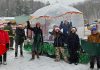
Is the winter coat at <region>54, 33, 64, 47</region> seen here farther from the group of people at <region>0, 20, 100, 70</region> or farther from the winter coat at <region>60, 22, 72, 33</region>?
the winter coat at <region>60, 22, 72, 33</region>

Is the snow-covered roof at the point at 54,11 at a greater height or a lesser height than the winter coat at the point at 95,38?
greater

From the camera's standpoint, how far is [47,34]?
52.4ft

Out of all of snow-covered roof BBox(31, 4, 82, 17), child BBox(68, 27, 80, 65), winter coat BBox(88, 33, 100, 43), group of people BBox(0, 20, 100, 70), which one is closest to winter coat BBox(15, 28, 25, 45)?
group of people BBox(0, 20, 100, 70)

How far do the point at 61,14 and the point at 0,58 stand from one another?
14.2 ft

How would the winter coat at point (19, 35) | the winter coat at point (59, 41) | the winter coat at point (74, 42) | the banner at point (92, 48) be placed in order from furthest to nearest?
the winter coat at point (19, 35), the winter coat at point (59, 41), the winter coat at point (74, 42), the banner at point (92, 48)

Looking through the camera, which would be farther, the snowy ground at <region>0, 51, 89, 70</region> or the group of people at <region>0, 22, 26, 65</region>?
the group of people at <region>0, 22, 26, 65</region>

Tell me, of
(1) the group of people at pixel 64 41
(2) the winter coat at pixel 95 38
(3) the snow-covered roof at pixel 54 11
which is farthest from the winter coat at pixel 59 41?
(3) the snow-covered roof at pixel 54 11

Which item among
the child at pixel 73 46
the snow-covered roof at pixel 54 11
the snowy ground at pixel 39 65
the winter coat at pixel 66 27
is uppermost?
the snow-covered roof at pixel 54 11

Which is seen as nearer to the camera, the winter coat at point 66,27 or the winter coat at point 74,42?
the winter coat at point 74,42

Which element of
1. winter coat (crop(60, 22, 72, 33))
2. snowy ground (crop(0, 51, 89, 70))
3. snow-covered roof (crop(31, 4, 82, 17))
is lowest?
snowy ground (crop(0, 51, 89, 70))

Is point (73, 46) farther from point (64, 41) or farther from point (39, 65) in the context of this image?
point (39, 65)

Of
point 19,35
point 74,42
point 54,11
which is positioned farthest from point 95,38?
point 54,11

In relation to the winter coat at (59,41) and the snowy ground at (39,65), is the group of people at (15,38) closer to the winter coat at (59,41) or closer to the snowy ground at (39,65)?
the snowy ground at (39,65)

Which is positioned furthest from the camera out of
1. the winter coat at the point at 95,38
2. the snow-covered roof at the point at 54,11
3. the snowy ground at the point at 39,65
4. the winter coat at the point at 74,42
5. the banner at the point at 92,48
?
the snow-covered roof at the point at 54,11
